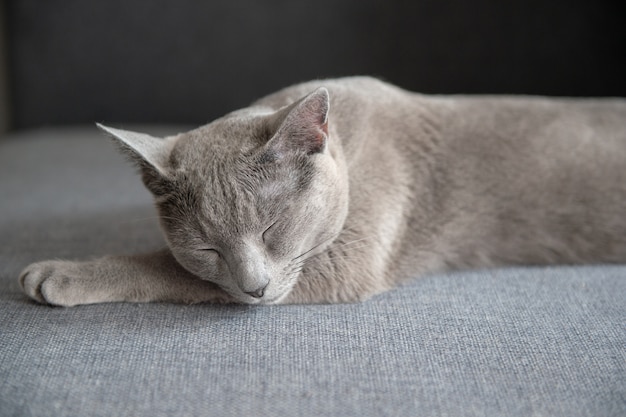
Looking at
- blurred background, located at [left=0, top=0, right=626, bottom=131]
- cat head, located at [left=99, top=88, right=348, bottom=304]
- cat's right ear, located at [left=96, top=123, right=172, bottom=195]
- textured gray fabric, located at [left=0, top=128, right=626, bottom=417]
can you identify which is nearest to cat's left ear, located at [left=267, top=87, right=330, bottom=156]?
cat head, located at [left=99, top=88, right=348, bottom=304]

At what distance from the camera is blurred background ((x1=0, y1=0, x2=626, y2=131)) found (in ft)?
8.76

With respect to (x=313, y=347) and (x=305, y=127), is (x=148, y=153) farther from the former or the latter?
(x=313, y=347)

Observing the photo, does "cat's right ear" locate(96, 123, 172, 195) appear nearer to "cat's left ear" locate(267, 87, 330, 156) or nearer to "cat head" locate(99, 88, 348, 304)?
"cat head" locate(99, 88, 348, 304)

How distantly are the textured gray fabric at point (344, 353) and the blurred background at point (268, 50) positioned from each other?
4.66 feet

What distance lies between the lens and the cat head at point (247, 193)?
1189 mm

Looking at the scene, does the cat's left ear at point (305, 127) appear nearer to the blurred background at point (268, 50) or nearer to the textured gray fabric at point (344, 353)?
the textured gray fabric at point (344, 353)

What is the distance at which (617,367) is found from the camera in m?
1.12

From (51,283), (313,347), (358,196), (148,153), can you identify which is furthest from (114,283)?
(358,196)

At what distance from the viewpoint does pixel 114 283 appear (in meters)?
1.32

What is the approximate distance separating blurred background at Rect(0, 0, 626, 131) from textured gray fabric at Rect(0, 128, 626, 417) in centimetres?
142

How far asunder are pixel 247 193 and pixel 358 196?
357mm

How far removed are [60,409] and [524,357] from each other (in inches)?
32.3

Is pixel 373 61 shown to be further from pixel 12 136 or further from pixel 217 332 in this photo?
pixel 217 332

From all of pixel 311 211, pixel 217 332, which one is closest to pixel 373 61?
pixel 311 211
